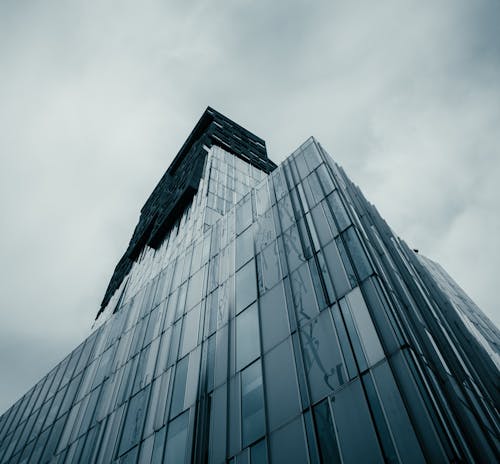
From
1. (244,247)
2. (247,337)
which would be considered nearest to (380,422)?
(247,337)

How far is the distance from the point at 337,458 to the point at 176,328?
1409 centimetres

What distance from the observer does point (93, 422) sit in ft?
75.0

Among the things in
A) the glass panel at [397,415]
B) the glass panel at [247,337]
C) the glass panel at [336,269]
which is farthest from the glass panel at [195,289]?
the glass panel at [397,415]

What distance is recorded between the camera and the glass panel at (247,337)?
14666 mm

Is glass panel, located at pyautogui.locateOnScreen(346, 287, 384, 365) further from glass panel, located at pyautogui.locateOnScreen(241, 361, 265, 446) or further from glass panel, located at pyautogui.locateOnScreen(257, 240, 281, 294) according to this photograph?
glass panel, located at pyautogui.locateOnScreen(257, 240, 281, 294)

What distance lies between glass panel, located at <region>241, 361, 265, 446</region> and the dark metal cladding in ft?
127

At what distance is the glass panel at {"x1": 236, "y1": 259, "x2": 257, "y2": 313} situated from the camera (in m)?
17.3

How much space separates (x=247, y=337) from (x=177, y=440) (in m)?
5.12

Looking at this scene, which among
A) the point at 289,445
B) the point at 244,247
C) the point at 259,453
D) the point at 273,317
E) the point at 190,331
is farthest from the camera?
the point at 244,247

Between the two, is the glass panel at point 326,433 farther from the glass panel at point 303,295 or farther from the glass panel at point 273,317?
the glass panel at point 273,317

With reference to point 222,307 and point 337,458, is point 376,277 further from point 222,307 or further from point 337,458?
point 222,307

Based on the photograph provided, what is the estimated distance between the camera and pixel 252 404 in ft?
42.2

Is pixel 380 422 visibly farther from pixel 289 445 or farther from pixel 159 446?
pixel 159 446

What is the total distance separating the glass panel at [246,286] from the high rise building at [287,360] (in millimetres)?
105
